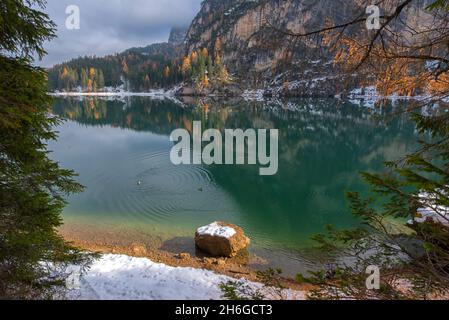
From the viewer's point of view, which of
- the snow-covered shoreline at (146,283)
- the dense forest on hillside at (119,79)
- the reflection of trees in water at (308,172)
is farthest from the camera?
the dense forest on hillside at (119,79)

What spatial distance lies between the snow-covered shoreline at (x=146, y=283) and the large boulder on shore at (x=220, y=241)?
6.78 feet

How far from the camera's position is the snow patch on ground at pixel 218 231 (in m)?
13.5

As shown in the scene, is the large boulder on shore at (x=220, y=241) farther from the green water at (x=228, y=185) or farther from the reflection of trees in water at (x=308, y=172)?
the reflection of trees in water at (x=308, y=172)

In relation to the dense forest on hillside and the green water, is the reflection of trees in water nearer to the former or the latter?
the green water

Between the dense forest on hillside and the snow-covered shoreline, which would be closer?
the snow-covered shoreline

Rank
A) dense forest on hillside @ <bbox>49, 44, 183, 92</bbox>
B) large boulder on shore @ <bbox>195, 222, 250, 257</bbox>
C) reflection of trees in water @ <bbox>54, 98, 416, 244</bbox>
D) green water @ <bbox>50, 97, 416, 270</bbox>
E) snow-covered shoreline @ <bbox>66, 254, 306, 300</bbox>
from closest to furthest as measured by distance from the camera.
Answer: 1. snow-covered shoreline @ <bbox>66, 254, 306, 300</bbox>
2. large boulder on shore @ <bbox>195, 222, 250, 257</bbox>
3. green water @ <bbox>50, 97, 416, 270</bbox>
4. reflection of trees in water @ <bbox>54, 98, 416, 244</bbox>
5. dense forest on hillside @ <bbox>49, 44, 183, 92</bbox>

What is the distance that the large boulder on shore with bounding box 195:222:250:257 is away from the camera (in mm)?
13367

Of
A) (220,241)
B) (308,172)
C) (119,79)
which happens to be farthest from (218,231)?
(119,79)

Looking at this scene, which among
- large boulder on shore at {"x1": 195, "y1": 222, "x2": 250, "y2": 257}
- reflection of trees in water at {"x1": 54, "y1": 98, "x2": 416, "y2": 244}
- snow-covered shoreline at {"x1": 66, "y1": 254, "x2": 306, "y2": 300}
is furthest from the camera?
reflection of trees in water at {"x1": 54, "y1": 98, "x2": 416, "y2": 244}

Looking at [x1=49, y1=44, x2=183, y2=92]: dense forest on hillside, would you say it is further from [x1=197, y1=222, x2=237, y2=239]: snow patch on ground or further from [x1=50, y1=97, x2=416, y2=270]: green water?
[x1=197, y1=222, x2=237, y2=239]: snow patch on ground

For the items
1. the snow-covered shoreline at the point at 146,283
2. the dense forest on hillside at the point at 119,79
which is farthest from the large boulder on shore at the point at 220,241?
the dense forest on hillside at the point at 119,79

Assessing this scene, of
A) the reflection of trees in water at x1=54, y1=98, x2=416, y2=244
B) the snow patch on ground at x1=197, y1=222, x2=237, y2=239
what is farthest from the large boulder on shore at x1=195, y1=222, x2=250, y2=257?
the reflection of trees in water at x1=54, y1=98, x2=416, y2=244

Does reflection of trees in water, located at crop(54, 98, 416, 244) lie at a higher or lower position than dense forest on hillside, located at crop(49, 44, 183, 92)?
lower

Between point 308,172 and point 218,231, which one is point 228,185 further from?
point 218,231
